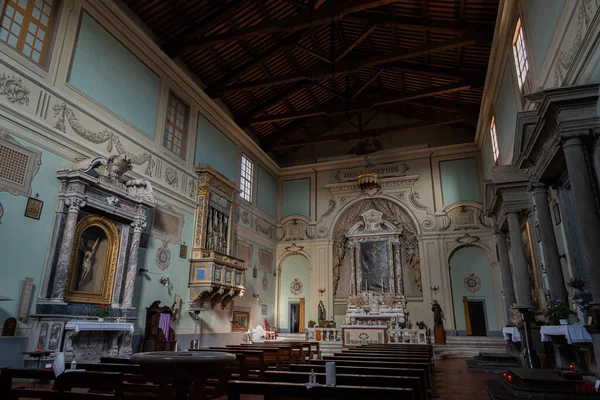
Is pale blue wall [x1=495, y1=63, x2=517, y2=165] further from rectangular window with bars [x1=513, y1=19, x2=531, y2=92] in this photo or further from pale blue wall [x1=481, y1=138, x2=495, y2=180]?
pale blue wall [x1=481, y1=138, x2=495, y2=180]

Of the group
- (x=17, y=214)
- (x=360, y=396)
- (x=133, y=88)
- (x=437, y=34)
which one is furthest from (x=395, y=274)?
(x=360, y=396)

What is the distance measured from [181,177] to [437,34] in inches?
359

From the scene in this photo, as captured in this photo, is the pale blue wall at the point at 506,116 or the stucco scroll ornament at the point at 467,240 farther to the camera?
the stucco scroll ornament at the point at 467,240

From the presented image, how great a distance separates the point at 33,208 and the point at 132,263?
2.58 m

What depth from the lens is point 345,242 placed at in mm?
18188

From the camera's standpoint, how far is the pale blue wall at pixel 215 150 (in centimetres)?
1350

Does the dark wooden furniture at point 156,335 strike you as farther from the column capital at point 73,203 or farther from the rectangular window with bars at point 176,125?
the rectangular window with bars at point 176,125

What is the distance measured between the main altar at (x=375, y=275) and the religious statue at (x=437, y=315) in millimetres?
1124

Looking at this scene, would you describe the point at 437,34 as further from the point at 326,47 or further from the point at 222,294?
the point at 222,294

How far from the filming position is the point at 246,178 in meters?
16.7

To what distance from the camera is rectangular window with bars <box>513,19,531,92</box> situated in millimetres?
8862

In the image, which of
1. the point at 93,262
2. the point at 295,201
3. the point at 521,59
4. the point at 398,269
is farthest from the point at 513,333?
the point at 295,201

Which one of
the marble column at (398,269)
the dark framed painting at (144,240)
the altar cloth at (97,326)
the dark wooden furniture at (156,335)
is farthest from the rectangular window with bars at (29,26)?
the marble column at (398,269)

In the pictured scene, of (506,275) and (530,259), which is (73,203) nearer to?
(530,259)
